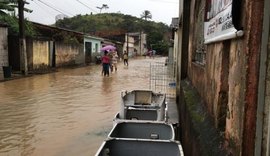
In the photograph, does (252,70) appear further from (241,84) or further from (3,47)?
(3,47)

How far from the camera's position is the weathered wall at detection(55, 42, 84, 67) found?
30875 millimetres

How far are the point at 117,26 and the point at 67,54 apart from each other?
2691 inches

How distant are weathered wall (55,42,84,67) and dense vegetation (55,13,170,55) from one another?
146ft

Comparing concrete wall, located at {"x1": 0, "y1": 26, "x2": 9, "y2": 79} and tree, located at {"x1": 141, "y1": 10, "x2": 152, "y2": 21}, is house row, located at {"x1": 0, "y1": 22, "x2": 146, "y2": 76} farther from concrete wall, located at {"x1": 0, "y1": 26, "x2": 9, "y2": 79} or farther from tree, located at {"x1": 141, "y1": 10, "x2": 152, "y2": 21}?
tree, located at {"x1": 141, "y1": 10, "x2": 152, "y2": 21}

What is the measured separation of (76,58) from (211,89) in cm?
3331

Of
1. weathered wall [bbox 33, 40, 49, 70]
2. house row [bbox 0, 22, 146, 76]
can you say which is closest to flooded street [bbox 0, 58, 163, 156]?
house row [bbox 0, 22, 146, 76]

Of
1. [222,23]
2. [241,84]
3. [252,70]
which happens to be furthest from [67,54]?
[252,70]

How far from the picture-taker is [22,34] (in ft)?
71.4

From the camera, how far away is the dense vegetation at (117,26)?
87.0m

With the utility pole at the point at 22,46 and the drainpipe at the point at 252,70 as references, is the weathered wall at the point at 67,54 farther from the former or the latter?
the drainpipe at the point at 252,70

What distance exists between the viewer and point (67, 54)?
33.5 m

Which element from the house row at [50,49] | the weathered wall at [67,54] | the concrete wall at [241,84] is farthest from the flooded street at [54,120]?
the weathered wall at [67,54]

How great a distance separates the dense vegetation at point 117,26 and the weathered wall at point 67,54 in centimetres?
4445

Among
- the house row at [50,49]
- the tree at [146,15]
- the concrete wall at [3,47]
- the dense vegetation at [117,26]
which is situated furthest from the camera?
the tree at [146,15]
